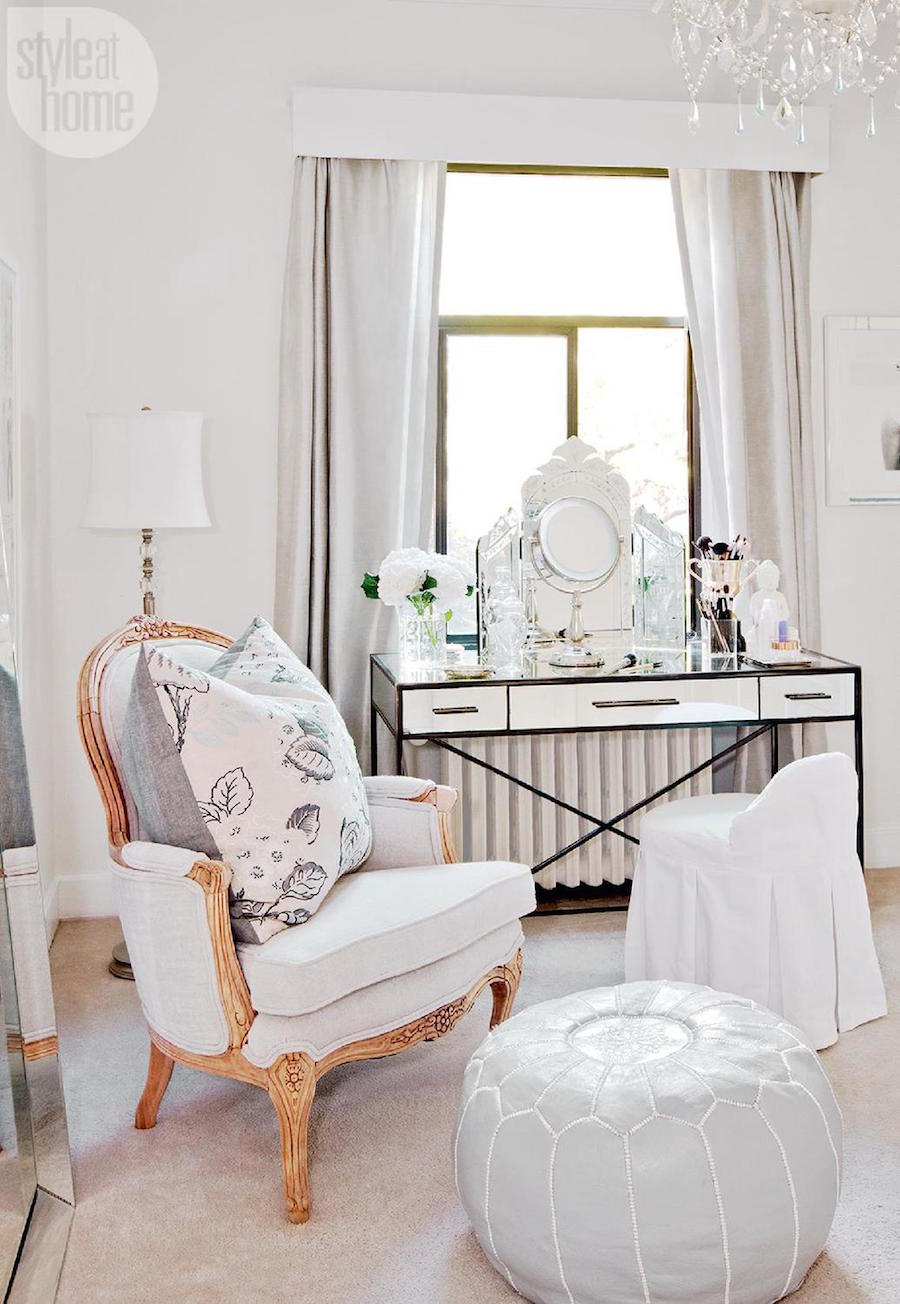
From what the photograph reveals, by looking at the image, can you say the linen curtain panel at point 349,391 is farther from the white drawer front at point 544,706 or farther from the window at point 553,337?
the white drawer front at point 544,706

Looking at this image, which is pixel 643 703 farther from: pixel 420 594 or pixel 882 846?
pixel 882 846

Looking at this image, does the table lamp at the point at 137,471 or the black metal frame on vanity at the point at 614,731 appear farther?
the black metal frame on vanity at the point at 614,731

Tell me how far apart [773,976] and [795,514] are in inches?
67.2

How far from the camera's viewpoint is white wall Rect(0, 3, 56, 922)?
3.16 meters

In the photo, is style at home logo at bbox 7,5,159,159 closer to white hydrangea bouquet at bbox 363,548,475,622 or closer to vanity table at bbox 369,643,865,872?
white hydrangea bouquet at bbox 363,548,475,622

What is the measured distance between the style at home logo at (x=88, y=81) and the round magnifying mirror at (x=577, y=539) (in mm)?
1664

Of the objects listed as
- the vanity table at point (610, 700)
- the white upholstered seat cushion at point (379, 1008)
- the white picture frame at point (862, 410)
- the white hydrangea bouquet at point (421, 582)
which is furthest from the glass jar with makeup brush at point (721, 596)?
the white upholstered seat cushion at point (379, 1008)

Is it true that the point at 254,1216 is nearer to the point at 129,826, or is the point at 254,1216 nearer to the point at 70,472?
the point at 129,826

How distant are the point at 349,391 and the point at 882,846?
7.57ft

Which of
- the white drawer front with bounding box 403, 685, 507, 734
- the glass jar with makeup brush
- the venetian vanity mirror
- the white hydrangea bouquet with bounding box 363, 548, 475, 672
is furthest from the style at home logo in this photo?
the glass jar with makeup brush

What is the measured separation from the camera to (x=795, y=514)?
3.99 meters

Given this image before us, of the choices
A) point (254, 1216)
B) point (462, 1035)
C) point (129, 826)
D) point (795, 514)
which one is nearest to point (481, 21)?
point (795, 514)

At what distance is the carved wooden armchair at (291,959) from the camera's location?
2189 millimetres

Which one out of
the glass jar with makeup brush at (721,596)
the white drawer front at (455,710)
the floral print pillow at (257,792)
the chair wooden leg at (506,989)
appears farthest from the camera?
the glass jar with makeup brush at (721,596)
